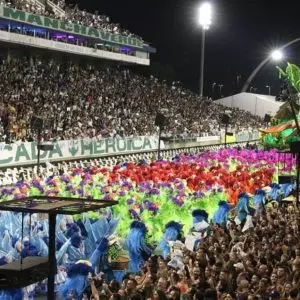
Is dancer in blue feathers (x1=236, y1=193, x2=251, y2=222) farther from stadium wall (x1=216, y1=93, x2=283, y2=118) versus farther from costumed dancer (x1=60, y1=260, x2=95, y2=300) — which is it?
stadium wall (x1=216, y1=93, x2=283, y2=118)

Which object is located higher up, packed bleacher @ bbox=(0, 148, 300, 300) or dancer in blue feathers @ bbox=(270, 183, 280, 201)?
dancer in blue feathers @ bbox=(270, 183, 280, 201)

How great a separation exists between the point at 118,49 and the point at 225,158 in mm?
30047

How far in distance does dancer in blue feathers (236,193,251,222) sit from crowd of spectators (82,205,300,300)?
3.93m

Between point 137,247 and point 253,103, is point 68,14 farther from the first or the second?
point 137,247

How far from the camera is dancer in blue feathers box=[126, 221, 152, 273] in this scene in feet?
43.6

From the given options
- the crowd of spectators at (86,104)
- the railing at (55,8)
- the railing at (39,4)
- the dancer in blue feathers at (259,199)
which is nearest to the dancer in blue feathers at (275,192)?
the dancer in blue feathers at (259,199)

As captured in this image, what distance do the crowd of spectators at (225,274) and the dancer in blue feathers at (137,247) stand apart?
1536mm

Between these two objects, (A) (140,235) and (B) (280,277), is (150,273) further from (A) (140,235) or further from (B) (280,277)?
(A) (140,235)

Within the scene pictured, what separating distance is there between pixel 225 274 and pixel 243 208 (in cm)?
812

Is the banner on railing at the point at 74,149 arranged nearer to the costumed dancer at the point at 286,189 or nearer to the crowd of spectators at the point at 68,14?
the costumed dancer at the point at 286,189

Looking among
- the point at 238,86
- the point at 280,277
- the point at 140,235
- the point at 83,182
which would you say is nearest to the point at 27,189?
the point at 83,182

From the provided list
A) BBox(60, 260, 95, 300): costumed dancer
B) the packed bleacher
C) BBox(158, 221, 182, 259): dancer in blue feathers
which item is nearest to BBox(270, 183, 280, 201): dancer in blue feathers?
the packed bleacher

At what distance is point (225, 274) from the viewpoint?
945cm

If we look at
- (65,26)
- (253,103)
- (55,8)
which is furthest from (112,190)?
(253,103)
